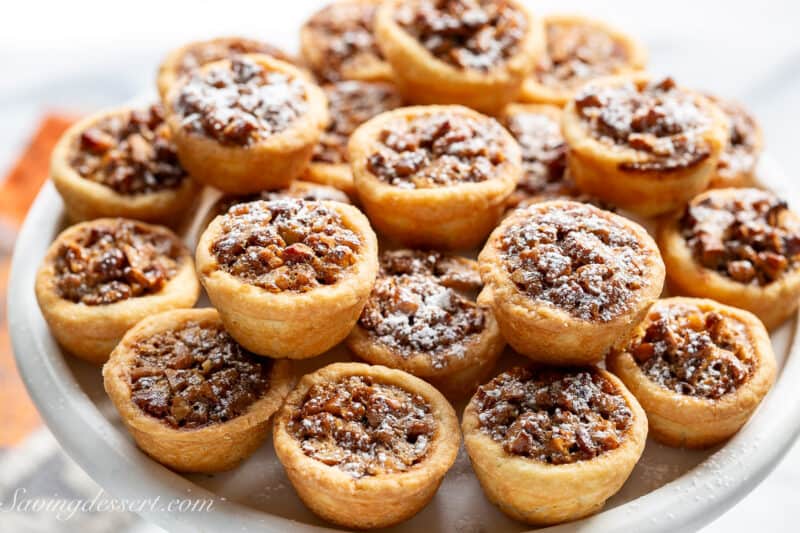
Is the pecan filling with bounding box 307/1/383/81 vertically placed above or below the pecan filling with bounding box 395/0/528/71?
below

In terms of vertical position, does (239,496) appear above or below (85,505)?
above

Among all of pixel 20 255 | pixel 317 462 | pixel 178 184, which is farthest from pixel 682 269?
pixel 20 255

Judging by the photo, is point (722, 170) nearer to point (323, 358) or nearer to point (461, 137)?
point (461, 137)

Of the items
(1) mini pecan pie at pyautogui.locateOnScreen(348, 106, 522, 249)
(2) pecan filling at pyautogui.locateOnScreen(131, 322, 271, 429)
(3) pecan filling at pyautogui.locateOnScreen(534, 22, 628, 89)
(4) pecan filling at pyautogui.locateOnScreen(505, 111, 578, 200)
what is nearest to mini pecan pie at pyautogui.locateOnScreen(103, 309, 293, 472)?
(2) pecan filling at pyautogui.locateOnScreen(131, 322, 271, 429)

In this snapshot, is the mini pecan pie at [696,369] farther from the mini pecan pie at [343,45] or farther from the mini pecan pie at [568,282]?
the mini pecan pie at [343,45]

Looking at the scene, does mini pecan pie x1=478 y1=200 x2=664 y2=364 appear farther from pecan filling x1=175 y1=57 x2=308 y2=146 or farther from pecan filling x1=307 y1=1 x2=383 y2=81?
pecan filling x1=307 y1=1 x2=383 y2=81
